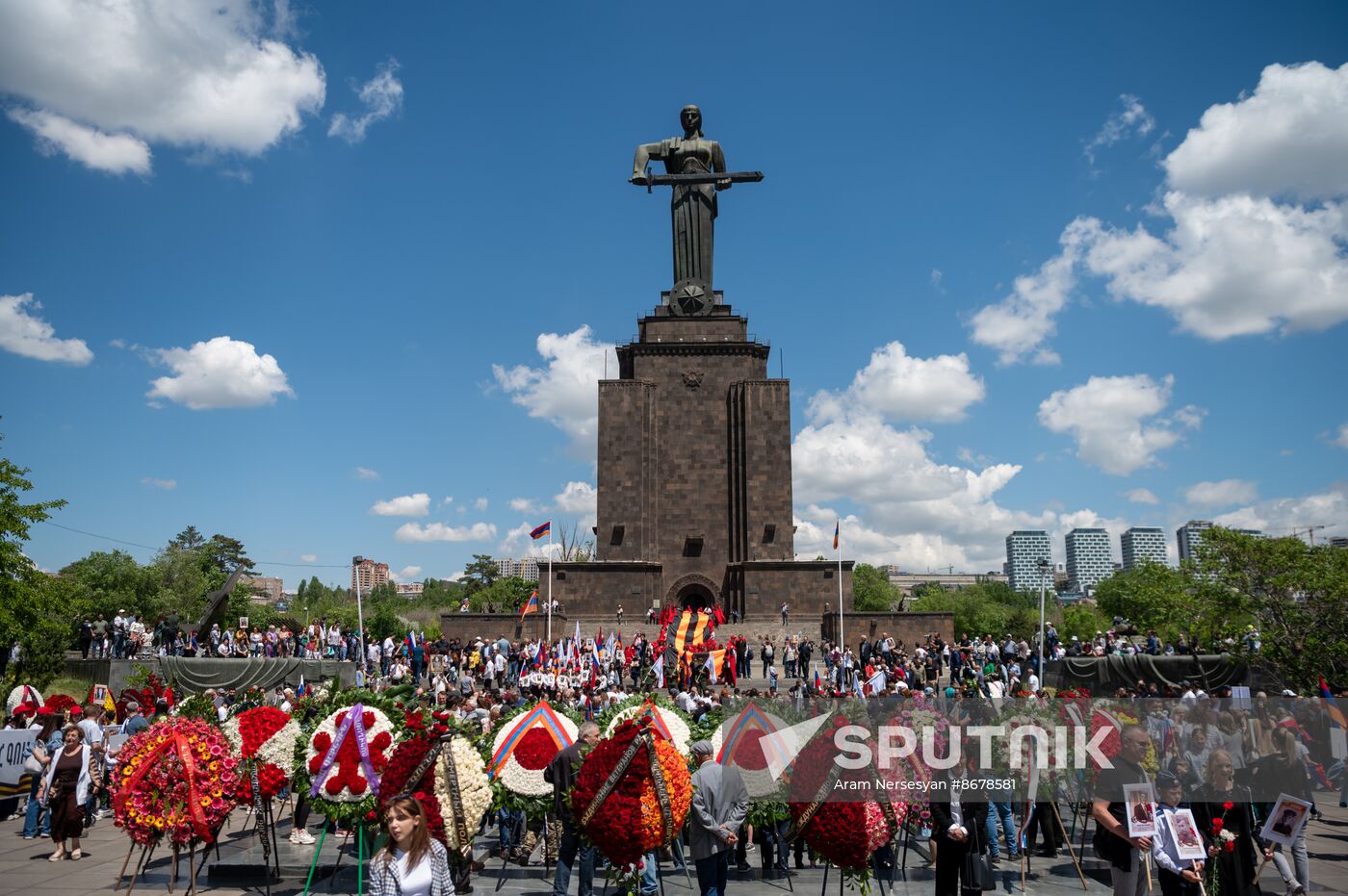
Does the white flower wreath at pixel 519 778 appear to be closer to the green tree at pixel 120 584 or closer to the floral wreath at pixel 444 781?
the floral wreath at pixel 444 781

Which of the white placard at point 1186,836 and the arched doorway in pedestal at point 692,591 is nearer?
the white placard at point 1186,836

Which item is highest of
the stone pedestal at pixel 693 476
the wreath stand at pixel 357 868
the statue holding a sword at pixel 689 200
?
the statue holding a sword at pixel 689 200

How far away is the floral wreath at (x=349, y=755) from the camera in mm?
9789

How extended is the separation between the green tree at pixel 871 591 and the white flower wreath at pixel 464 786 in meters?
98.2

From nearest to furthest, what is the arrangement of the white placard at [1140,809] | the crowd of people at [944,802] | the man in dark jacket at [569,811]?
the white placard at [1140,809], the crowd of people at [944,802], the man in dark jacket at [569,811]

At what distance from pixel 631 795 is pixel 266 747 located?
17.1 ft

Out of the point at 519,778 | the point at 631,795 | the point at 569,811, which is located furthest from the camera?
the point at 519,778

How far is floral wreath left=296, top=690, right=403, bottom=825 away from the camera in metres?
9.79

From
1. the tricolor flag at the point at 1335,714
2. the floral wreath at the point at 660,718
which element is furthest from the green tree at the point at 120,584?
the tricolor flag at the point at 1335,714

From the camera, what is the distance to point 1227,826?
795 centimetres

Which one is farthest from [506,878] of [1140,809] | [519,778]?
[1140,809]

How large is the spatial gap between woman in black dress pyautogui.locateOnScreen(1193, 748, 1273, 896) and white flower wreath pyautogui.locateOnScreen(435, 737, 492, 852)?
22.5 feet

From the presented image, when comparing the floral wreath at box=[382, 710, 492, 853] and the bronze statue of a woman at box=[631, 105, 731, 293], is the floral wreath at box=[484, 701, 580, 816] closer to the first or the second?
the floral wreath at box=[382, 710, 492, 853]

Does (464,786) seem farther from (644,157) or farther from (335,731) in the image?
(644,157)
